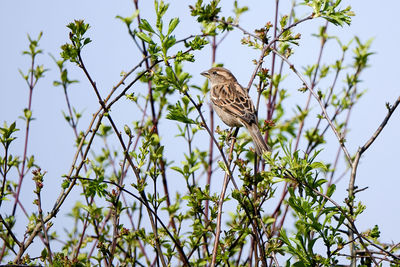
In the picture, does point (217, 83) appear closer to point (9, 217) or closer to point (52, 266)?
point (9, 217)

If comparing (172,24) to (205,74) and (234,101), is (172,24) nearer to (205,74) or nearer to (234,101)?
(234,101)

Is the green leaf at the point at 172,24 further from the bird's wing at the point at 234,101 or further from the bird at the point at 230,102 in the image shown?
the bird's wing at the point at 234,101

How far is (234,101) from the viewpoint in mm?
6406

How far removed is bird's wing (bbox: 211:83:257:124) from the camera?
5.85m

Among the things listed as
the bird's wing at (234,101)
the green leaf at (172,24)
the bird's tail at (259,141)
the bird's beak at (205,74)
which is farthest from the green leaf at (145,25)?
the bird's beak at (205,74)

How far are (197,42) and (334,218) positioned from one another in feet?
5.30

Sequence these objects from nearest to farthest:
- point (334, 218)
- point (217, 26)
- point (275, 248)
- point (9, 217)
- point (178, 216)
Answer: point (334, 218) < point (275, 248) < point (217, 26) < point (178, 216) < point (9, 217)

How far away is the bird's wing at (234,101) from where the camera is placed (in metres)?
5.85

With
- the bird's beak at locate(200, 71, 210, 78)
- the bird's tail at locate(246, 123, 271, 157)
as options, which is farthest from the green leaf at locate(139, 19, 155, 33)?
the bird's beak at locate(200, 71, 210, 78)

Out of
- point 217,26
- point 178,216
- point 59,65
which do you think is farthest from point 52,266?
point 59,65

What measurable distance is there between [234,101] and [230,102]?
0.06 m

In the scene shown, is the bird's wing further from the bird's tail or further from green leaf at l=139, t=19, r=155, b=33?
green leaf at l=139, t=19, r=155, b=33

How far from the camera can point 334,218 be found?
10.6 feet

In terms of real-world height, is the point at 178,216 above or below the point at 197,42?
below
